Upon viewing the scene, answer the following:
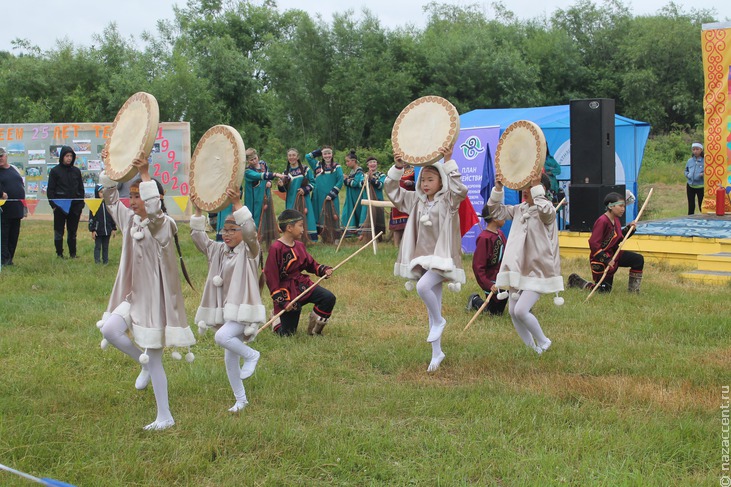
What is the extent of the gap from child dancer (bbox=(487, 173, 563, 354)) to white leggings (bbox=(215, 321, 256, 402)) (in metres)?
2.61

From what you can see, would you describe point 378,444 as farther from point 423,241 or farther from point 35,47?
point 35,47

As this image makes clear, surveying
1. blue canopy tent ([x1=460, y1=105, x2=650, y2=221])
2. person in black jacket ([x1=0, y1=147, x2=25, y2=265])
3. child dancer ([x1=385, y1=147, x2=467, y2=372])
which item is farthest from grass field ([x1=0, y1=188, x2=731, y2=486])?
blue canopy tent ([x1=460, y1=105, x2=650, y2=221])

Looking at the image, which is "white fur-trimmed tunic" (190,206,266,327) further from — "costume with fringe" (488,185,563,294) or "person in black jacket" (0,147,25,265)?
"person in black jacket" (0,147,25,265)

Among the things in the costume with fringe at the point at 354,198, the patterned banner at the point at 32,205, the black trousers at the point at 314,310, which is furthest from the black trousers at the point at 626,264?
the patterned banner at the point at 32,205

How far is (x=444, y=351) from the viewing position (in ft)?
26.0

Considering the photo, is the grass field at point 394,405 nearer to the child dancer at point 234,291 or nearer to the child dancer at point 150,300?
the child dancer at point 234,291

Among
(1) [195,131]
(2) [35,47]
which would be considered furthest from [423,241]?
(2) [35,47]

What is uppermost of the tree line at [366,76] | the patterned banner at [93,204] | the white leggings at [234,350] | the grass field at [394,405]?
the tree line at [366,76]

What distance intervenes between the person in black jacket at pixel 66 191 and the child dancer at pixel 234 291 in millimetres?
8034

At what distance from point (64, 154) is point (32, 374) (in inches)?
282

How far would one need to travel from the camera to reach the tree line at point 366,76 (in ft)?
109

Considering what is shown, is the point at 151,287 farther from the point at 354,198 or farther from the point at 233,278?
the point at 354,198

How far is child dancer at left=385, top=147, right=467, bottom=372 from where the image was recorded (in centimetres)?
716

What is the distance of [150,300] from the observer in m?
5.67
